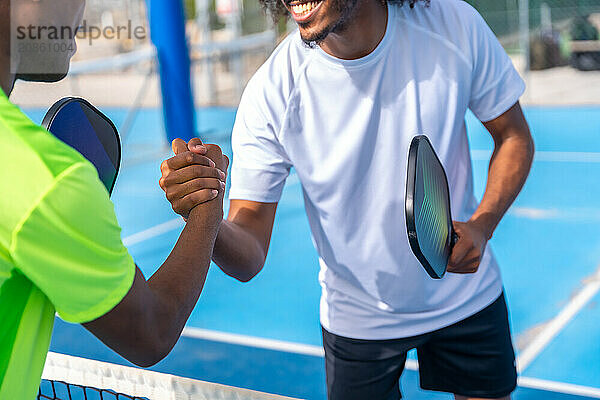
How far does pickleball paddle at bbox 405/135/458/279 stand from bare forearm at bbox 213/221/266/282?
0.50m

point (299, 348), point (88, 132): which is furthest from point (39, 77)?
point (299, 348)

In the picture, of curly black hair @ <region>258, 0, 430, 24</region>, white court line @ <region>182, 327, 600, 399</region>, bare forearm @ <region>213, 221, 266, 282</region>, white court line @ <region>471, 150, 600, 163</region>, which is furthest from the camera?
white court line @ <region>471, 150, 600, 163</region>

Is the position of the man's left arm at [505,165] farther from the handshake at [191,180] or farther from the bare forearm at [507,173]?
the handshake at [191,180]

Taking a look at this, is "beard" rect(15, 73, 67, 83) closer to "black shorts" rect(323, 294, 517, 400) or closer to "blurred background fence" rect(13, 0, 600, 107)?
"black shorts" rect(323, 294, 517, 400)


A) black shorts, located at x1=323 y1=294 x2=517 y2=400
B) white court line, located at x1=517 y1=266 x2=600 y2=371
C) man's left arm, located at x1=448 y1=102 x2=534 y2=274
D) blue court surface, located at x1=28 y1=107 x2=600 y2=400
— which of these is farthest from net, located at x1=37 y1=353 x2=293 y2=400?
white court line, located at x1=517 y1=266 x2=600 y2=371

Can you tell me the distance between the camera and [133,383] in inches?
79.0

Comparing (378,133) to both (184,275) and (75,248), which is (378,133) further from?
(75,248)

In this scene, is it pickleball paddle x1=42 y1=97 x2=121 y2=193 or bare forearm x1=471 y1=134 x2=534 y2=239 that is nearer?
pickleball paddle x1=42 y1=97 x2=121 y2=193

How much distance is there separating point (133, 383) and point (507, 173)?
1227 millimetres

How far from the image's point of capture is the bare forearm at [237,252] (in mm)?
2061

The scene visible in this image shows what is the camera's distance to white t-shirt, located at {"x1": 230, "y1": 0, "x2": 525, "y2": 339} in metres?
2.24

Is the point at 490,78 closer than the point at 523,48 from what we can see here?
Yes

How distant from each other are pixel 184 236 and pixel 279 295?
3913 millimetres

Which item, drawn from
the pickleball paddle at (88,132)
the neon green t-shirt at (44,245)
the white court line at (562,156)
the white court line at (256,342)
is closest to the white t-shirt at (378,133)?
the pickleball paddle at (88,132)
